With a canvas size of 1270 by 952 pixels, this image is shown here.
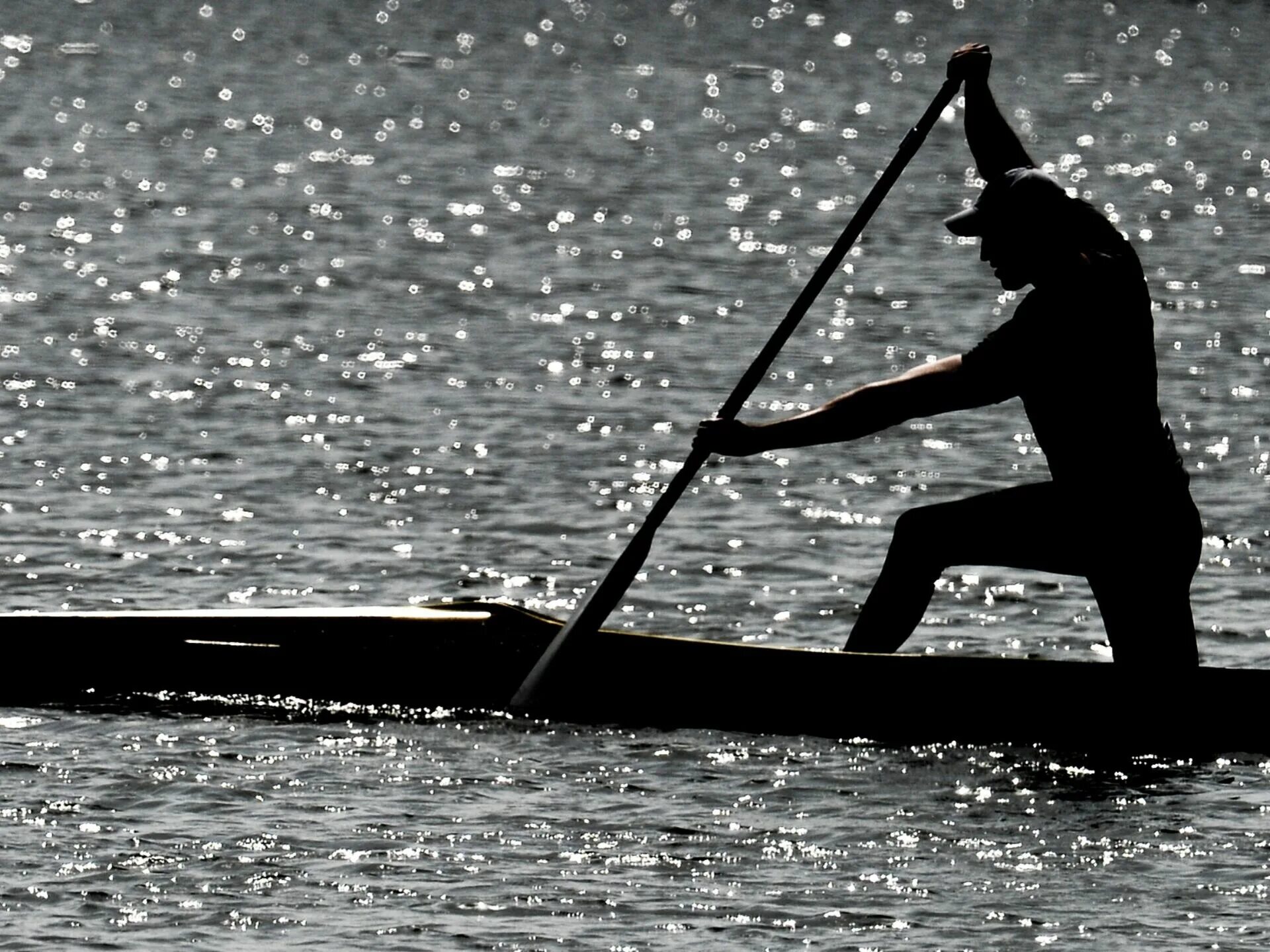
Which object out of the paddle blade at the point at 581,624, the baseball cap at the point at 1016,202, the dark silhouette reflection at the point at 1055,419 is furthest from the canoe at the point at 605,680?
the baseball cap at the point at 1016,202

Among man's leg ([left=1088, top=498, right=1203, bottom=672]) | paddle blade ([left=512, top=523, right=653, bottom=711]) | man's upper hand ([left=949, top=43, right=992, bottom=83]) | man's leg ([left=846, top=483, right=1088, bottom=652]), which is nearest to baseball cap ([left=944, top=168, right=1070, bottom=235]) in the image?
man's upper hand ([left=949, top=43, right=992, bottom=83])

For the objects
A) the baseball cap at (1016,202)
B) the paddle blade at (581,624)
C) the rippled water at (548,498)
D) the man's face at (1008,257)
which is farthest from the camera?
the paddle blade at (581,624)

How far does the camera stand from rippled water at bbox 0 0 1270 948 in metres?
9.13

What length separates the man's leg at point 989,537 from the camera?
10.4m

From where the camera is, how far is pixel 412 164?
39.1 m

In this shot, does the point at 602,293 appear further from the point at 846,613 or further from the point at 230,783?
the point at 230,783

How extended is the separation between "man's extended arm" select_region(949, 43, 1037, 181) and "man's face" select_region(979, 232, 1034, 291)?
0.22 metres

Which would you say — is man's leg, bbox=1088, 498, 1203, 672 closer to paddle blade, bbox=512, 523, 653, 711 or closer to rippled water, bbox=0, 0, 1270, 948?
rippled water, bbox=0, 0, 1270, 948

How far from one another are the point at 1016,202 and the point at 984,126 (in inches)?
12.8

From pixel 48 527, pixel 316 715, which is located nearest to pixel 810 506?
pixel 48 527

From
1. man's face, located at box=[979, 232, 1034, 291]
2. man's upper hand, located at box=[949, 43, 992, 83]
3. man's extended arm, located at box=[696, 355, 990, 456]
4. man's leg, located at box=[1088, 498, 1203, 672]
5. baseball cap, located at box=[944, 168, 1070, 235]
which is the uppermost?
man's upper hand, located at box=[949, 43, 992, 83]

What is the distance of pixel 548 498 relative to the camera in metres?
16.2

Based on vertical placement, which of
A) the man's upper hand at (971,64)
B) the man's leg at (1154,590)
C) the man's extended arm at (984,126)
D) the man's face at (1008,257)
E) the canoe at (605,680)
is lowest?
the canoe at (605,680)

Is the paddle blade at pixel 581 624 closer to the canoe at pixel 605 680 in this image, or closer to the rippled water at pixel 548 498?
the canoe at pixel 605 680
